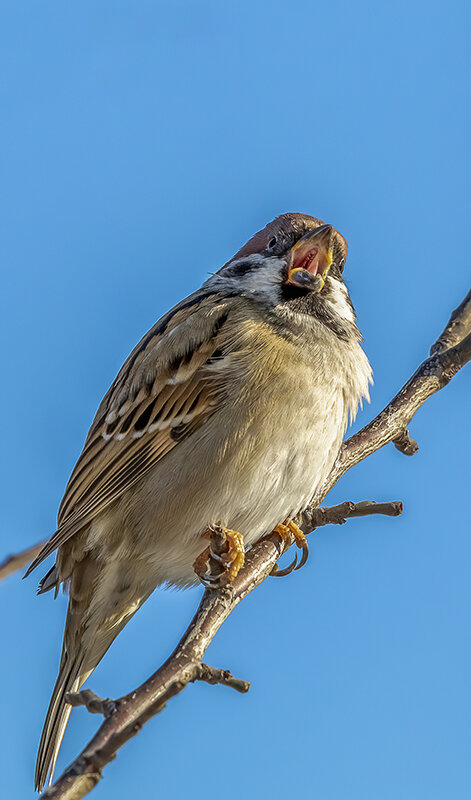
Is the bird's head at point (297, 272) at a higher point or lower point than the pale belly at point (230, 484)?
higher

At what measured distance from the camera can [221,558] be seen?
361 cm

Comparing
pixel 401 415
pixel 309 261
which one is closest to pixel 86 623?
pixel 401 415

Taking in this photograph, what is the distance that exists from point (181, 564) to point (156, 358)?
3.50 ft

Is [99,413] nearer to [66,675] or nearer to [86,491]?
[86,491]

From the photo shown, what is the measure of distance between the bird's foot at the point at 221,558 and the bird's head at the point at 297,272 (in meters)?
1.23

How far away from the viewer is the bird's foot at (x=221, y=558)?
350cm

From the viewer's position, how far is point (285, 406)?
4148 mm

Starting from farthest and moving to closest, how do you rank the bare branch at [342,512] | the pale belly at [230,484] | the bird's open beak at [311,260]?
the bird's open beak at [311,260] < the pale belly at [230,484] < the bare branch at [342,512]

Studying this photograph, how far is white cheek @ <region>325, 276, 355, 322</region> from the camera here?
15.5 ft

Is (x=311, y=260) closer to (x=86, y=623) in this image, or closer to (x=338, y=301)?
(x=338, y=301)

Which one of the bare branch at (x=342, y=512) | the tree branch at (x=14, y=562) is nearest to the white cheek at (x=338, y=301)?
the bare branch at (x=342, y=512)

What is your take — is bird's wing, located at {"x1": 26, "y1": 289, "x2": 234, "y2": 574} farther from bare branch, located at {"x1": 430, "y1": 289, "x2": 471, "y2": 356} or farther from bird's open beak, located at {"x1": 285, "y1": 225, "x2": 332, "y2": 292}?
bare branch, located at {"x1": 430, "y1": 289, "x2": 471, "y2": 356}

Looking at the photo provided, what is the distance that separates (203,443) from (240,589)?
764 millimetres

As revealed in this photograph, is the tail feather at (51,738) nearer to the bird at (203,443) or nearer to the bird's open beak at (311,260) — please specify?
the bird at (203,443)
